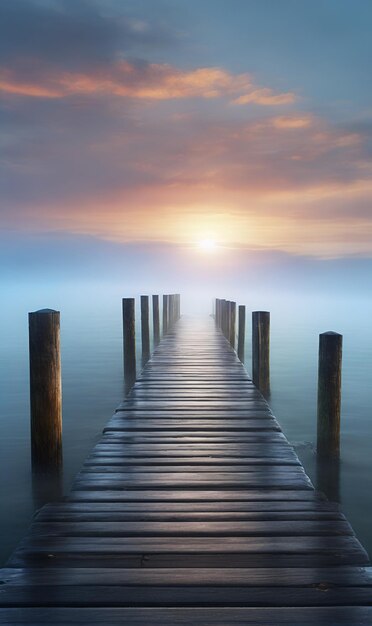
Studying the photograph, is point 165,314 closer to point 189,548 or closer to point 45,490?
point 45,490

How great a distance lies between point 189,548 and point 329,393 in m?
4.04

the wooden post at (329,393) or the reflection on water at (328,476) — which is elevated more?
the wooden post at (329,393)

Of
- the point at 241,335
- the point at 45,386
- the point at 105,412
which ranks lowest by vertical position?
the point at 105,412

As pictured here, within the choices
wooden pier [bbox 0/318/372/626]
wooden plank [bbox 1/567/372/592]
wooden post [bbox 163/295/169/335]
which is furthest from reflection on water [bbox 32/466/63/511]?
wooden post [bbox 163/295/169/335]

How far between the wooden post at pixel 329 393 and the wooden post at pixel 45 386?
342 cm

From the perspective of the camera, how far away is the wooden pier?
237 cm

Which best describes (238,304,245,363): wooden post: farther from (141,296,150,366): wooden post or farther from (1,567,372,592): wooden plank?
(1,567,372,592): wooden plank

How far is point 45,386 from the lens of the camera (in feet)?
17.3

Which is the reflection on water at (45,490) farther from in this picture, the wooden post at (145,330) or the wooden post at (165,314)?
the wooden post at (165,314)

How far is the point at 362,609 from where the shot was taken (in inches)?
93.0

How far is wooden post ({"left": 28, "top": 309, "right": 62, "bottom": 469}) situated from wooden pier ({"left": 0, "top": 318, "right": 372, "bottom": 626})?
605mm

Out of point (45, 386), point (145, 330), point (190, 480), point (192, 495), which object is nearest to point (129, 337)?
point (145, 330)

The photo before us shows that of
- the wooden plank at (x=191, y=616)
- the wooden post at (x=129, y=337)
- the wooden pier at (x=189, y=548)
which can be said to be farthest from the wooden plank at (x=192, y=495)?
the wooden post at (x=129, y=337)

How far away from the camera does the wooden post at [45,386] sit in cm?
517
